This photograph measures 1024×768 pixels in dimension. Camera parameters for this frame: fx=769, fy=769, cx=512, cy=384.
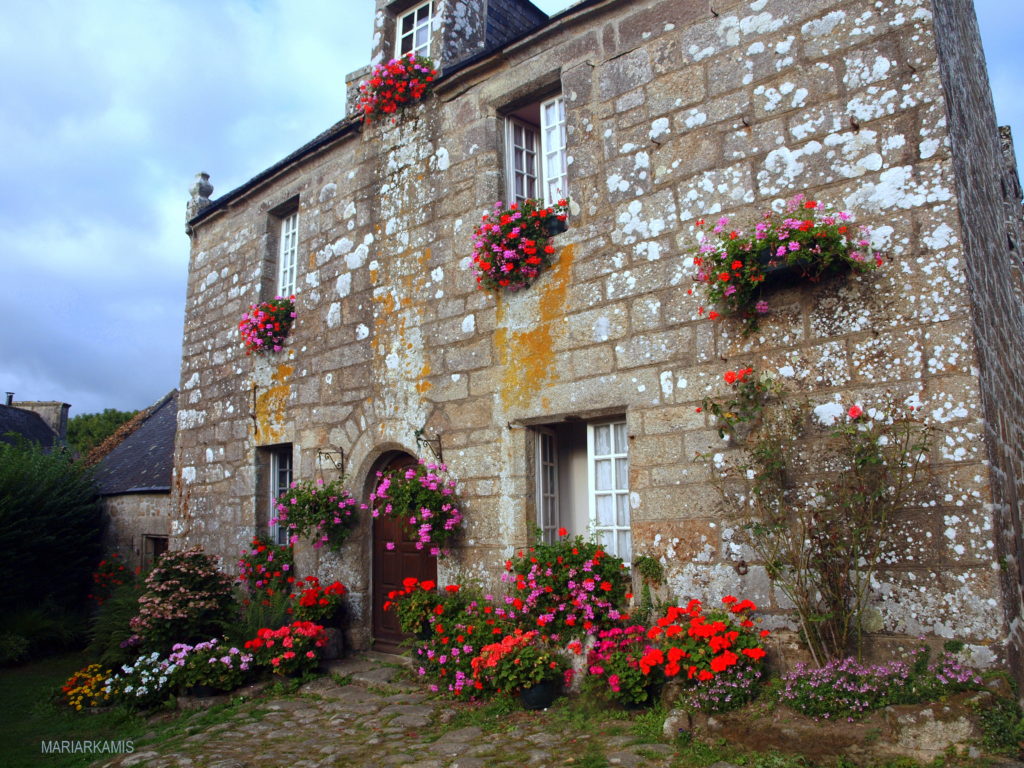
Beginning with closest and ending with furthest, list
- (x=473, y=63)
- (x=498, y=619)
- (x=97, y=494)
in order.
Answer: (x=498, y=619), (x=473, y=63), (x=97, y=494)

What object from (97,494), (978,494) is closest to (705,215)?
(978,494)

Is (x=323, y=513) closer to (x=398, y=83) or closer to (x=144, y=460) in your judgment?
(x=398, y=83)

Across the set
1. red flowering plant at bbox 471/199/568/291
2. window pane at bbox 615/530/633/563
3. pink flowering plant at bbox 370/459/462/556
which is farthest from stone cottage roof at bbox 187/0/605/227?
window pane at bbox 615/530/633/563

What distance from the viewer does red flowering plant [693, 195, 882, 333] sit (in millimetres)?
4402

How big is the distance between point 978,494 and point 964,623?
0.67 metres

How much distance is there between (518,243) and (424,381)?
5.05 ft

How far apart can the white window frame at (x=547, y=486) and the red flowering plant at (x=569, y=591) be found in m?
0.46

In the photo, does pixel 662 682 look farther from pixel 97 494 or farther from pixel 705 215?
pixel 97 494

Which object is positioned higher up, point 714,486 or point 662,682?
point 714,486

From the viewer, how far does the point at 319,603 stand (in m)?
6.85

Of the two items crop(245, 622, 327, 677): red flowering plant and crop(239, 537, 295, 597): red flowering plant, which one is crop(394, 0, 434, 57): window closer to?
crop(239, 537, 295, 597): red flowering plant

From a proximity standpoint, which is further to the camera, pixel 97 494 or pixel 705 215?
pixel 97 494

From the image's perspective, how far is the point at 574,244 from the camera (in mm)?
5777

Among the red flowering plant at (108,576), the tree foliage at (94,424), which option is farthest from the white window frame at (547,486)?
the tree foliage at (94,424)
